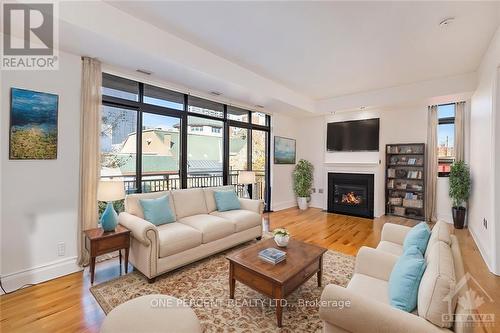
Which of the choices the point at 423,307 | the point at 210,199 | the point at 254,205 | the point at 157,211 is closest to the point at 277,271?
the point at 423,307

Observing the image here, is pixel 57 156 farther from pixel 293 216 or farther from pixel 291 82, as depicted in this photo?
pixel 293 216

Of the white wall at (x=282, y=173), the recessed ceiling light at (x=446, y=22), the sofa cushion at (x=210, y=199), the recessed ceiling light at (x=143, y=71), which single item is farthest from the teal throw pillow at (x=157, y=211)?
the recessed ceiling light at (x=446, y=22)

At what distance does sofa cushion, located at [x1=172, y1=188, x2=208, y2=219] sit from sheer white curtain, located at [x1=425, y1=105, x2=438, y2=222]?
17.1 ft

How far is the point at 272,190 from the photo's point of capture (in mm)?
6168

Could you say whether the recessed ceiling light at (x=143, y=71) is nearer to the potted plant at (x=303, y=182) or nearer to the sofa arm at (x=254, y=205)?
the sofa arm at (x=254, y=205)

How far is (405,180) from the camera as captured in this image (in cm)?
582

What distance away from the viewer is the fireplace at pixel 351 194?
580 cm

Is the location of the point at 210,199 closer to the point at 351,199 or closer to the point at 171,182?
the point at 171,182

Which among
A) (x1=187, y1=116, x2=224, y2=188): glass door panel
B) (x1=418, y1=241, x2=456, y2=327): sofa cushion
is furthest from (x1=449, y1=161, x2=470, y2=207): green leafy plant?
(x1=187, y1=116, x2=224, y2=188): glass door panel

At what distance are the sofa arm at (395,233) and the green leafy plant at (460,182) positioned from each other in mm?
3176

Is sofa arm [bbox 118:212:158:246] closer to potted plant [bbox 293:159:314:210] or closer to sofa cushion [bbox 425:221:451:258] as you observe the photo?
sofa cushion [bbox 425:221:451:258]

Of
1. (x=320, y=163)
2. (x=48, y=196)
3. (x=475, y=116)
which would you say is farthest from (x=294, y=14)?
(x=320, y=163)

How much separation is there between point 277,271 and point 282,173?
4575mm

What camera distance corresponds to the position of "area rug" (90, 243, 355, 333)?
1.96 meters
